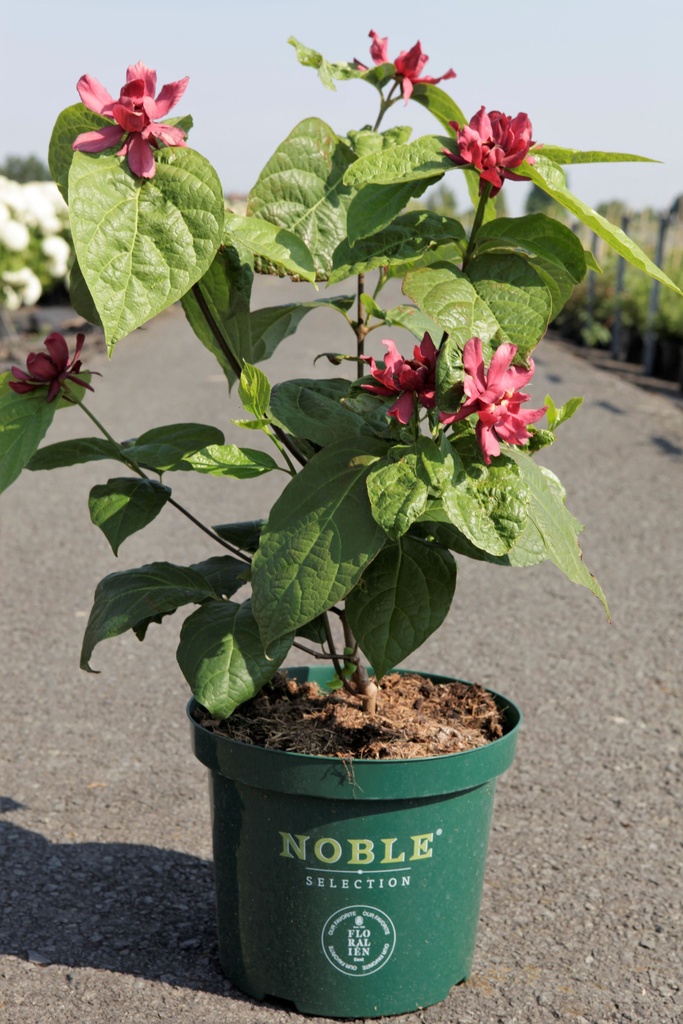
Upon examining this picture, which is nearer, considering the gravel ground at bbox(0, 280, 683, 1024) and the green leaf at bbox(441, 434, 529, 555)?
the green leaf at bbox(441, 434, 529, 555)

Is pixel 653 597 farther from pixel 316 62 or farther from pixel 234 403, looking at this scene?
pixel 234 403

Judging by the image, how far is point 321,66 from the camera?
1617 millimetres

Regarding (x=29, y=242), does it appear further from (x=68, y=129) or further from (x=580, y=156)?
(x=580, y=156)

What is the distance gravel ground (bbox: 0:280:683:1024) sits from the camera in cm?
188

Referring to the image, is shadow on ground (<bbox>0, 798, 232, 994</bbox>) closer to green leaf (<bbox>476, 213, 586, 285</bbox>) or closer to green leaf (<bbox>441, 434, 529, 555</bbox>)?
green leaf (<bbox>441, 434, 529, 555</bbox>)

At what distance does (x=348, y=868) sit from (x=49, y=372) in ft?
2.74

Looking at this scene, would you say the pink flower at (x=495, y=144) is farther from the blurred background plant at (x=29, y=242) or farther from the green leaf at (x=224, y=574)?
the blurred background plant at (x=29, y=242)

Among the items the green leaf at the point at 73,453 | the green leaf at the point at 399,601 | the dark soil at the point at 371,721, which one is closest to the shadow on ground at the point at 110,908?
the dark soil at the point at 371,721

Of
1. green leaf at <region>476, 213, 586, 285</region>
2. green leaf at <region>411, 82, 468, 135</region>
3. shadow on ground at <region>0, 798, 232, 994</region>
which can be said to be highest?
green leaf at <region>411, 82, 468, 135</region>

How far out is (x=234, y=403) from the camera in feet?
23.7

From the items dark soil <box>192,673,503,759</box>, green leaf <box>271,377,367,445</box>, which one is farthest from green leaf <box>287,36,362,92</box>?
dark soil <box>192,673,503,759</box>

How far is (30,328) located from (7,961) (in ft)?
27.0

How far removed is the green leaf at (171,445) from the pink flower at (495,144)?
1.72 feet

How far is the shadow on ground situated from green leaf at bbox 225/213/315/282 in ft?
3.85
